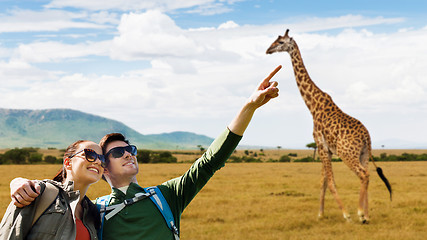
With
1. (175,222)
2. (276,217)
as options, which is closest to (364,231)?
(276,217)

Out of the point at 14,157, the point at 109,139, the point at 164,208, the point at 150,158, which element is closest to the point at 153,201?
the point at 164,208

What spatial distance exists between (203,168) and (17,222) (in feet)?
4.05

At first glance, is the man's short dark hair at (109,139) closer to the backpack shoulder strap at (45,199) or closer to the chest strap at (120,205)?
the chest strap at (120,205)

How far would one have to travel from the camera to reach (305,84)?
1234cm

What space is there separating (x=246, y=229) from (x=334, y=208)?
381cm

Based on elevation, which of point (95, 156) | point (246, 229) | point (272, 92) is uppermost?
point (272, 92)

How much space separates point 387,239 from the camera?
9.12 metres

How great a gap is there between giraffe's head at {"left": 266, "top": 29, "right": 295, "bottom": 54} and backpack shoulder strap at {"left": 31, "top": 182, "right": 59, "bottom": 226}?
1052 cm

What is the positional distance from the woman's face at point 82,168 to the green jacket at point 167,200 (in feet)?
1.08

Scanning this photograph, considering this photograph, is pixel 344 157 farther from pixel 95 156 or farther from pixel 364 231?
pixel 95 156

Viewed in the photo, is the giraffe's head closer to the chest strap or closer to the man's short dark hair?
the man's short dark hair

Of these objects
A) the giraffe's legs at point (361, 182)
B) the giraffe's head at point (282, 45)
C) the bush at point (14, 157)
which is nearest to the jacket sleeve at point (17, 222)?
the giraffe's legs at point (361, 182)

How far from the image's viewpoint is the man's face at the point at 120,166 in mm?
2783

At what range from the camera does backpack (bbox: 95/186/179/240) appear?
2725 mm
